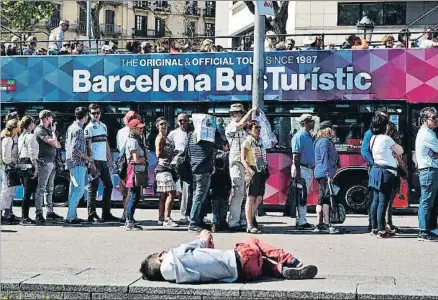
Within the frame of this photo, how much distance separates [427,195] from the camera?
1244cm

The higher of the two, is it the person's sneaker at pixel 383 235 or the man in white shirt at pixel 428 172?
the man in white shirt at pixel 428 172

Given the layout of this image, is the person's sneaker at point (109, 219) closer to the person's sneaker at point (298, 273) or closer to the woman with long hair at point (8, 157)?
the woman with long hair at point (8, 157)

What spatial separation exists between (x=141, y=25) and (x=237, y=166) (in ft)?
226

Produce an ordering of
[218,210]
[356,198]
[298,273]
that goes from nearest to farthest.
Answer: [298,273] → [218,210] → [356,198]


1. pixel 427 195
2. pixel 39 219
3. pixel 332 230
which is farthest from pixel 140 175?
pixel 427 195

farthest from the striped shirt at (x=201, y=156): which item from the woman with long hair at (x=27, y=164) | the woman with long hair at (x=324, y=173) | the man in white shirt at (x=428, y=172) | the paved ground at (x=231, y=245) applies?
the man in white shirt at (x=428, y=172)

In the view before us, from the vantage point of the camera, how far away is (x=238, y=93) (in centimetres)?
1847

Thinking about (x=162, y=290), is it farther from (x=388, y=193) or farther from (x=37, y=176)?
(x=37, y=176)

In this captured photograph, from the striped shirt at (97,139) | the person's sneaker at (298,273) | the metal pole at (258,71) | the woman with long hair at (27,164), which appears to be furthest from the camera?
the metal pole at (258,71)

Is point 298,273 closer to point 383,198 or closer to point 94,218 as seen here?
point 383,198

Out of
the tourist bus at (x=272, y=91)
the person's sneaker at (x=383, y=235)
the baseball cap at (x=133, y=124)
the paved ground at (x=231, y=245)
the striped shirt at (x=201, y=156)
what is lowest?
the paved ground at (x=231, y=245)

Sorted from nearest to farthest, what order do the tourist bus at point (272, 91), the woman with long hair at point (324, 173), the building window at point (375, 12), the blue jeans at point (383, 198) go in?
the blue jeans at point (383, 198)
the woman with long hair at point (324, 173)
the tourist bus at point (272, 91)
the building window at point (375, 12)

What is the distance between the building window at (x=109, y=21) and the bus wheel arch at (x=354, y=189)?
6429 centimetres

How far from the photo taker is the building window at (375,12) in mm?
32500
